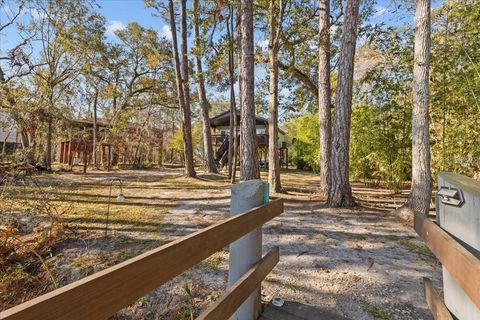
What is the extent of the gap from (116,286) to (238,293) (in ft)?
3.23

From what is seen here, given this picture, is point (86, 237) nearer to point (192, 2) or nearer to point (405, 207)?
point (405, 207)

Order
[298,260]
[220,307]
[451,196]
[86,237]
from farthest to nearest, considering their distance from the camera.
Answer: [86,237], [298,260], [220,307], [451,196]

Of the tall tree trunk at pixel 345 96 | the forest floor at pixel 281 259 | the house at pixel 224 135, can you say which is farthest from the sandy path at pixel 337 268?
the house at pixel 224 135

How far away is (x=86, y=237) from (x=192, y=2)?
1020 centimetres

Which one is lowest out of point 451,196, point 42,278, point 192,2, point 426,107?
point 42,278

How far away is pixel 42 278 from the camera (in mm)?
3133

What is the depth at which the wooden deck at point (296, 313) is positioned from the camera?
2.17 meters

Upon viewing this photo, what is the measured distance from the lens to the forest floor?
8.23 ft

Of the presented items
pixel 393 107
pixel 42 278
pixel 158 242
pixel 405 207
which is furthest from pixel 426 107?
pixel 42 278

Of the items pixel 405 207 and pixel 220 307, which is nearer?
pixel 220 307

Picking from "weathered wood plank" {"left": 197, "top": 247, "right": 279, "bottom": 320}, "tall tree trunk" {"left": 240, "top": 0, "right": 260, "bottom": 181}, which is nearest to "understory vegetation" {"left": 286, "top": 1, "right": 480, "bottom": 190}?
"tall tree trunk" {"left": 240, "top": 0, "right": 260, "bottom": 181}

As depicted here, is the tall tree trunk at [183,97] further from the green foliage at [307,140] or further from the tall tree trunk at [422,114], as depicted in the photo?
the tall tree trunk at [422,114]

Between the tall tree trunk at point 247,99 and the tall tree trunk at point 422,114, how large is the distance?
3244 millimetres

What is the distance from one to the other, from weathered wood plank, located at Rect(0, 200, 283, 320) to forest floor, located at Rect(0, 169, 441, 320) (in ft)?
4.71
